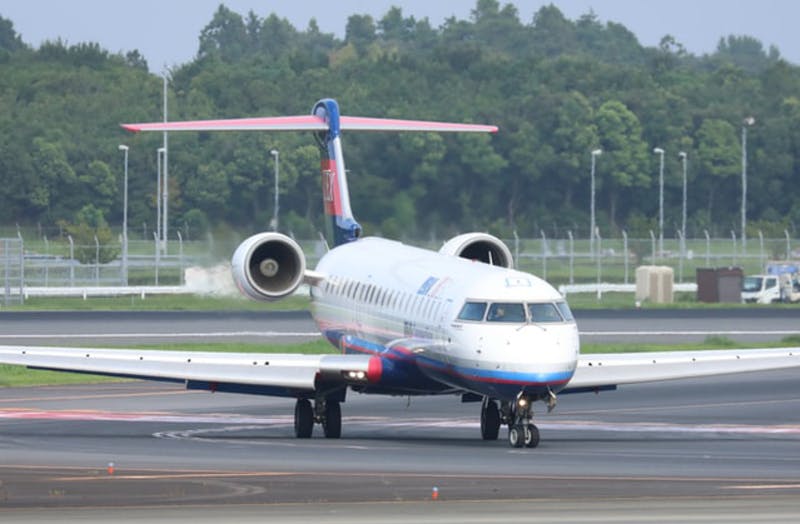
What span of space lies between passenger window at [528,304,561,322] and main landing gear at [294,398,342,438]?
15.3 ft

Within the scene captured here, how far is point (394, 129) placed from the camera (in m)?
35.8

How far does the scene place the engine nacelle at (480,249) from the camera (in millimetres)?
33344

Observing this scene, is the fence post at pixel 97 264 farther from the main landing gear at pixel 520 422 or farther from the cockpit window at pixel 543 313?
the cockpit window at pixel 543 313

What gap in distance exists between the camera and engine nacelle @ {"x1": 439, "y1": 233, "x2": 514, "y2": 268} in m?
33.3

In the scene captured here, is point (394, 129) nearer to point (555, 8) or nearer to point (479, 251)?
point (479, 251)

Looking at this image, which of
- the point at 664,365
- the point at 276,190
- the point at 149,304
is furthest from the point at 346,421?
the point at 149,304

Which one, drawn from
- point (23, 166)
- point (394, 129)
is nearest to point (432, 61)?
point (23, 166)

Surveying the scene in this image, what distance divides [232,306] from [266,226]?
622 cm

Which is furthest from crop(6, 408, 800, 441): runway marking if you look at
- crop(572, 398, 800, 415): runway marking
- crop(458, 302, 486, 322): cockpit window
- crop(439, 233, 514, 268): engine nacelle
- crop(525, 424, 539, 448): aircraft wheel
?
crop(458, 302, 486, 322): cockpit window

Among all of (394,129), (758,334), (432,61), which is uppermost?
(432,61)

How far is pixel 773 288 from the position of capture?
246 ft

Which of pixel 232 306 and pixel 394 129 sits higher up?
pixel 394 129

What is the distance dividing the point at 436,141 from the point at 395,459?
5060 cm

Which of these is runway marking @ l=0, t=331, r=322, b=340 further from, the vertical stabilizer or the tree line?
the vertical stabilizer
